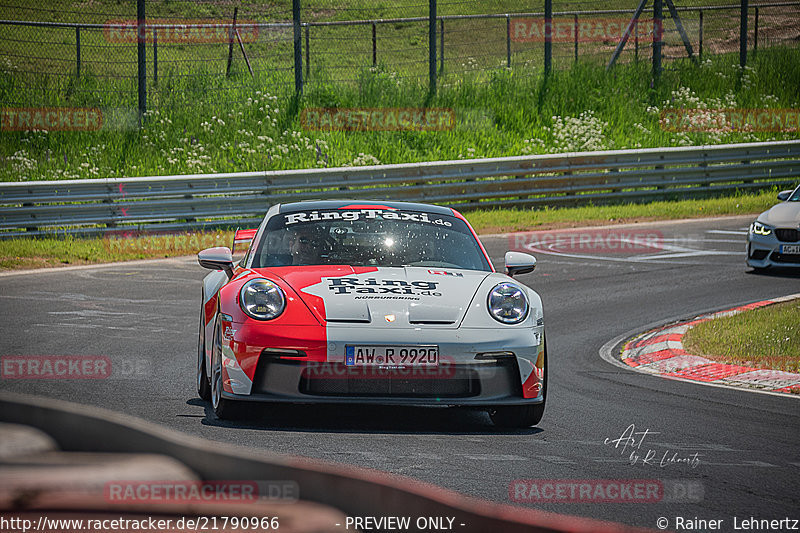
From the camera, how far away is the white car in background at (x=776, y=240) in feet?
46.6

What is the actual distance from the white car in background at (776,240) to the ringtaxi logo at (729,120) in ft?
43.0

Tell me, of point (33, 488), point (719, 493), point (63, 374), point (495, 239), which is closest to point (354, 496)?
point (33, 488)

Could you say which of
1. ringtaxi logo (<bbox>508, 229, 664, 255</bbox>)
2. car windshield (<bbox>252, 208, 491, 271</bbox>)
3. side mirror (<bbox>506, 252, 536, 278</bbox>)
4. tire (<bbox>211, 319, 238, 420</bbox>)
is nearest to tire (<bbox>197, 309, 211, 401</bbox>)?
tire (<bbox>211, 319, 238, 420</bbox>)

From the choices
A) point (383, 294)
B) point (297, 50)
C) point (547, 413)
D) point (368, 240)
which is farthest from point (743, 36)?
point (383, 294)

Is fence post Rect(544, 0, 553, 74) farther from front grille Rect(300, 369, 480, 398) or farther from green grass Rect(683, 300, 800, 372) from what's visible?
front grille Rect(300, 369, 480, 398)

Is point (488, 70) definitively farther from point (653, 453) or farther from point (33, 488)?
point (33, 488)

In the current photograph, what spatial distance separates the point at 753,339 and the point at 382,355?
17.6 ft

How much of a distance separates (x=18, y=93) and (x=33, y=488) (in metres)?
23.3

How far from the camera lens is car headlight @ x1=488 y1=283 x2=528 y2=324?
20.2 feet

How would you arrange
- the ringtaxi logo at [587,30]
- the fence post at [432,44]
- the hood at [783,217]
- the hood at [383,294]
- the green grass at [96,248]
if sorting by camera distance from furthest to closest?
the ringtaxi logo at [587,30]
the fence post at [432,44]
the green grass at [96,248]
the hood at [783,217]
the hood at [383,294]

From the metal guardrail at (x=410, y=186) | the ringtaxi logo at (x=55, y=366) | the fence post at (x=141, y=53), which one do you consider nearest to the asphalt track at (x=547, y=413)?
the ringtaxi logo at (x=55, y=366)

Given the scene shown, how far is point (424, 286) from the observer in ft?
20.6

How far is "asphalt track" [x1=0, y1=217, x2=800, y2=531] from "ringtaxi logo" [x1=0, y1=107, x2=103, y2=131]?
32.9 feet
